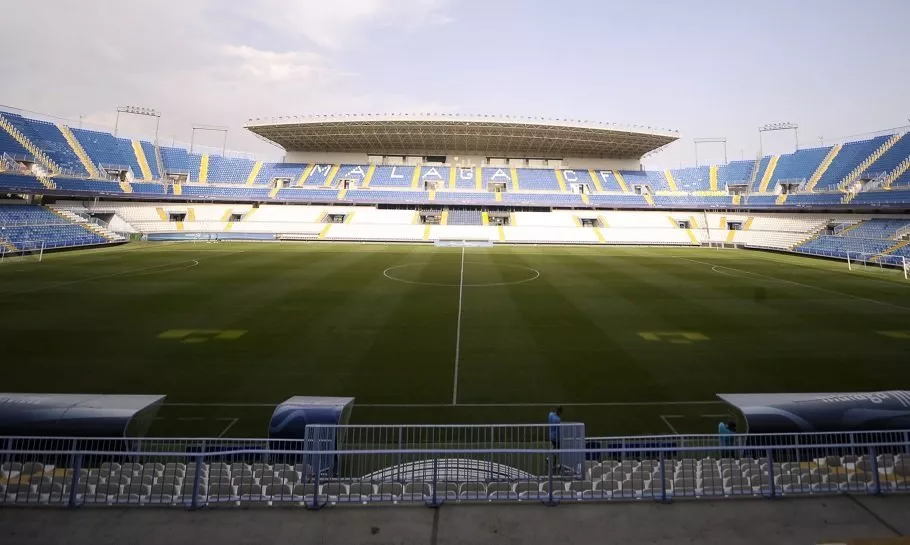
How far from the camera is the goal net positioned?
33.5 m

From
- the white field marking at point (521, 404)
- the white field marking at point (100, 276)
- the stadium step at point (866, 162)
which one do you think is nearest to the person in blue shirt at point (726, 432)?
the white field marking at point (521, 404)

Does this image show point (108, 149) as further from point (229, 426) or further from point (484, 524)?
point (484, 524)

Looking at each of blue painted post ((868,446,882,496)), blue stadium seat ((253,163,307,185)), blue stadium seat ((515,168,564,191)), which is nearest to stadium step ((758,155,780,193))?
blue stadium seat ((515,168,564,191))

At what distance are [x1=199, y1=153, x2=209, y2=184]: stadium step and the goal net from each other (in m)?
30.0

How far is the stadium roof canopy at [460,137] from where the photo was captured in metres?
59.7

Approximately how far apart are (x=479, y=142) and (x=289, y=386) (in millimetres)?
60432

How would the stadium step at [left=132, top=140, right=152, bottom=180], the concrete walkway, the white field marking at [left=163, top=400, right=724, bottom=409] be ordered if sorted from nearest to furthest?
the concrete walkway, the white field marking at [left=163, top=400, right=724, bottom=409], the stadium step at [left=132, top=140, right=152, bottom=180]

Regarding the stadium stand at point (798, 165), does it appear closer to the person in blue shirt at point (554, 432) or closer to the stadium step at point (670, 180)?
the stadium step at point (670, 180)

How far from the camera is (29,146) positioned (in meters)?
48.8

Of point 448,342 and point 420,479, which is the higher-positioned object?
point 448,342

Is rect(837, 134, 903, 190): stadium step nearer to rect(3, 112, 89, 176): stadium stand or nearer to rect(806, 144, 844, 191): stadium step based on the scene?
rect(806, 144, 844, 191): stadium step

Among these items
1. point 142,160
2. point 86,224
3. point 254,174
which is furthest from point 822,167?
point 142,160

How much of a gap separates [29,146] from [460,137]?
4884 cm

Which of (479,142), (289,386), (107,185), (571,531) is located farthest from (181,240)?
(571,531)
